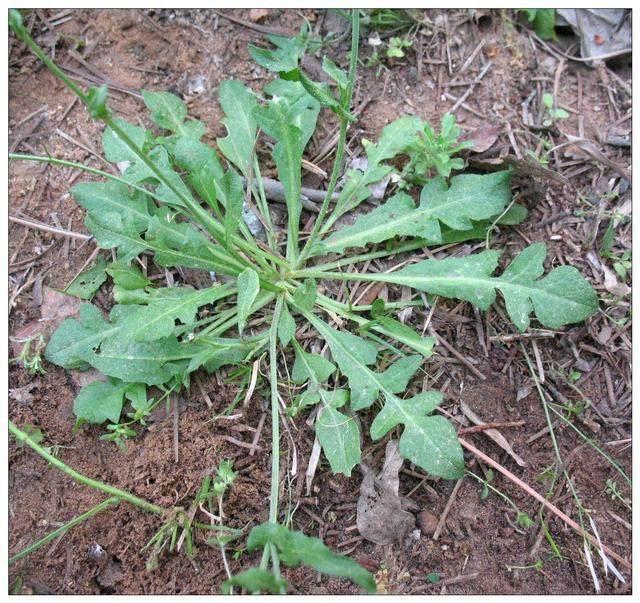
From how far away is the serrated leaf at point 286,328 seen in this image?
245 centimetres

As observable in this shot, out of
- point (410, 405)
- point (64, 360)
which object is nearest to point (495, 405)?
point (410, 405)

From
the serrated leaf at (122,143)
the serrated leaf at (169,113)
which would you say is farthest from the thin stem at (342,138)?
the serrated leaf at (122,143)

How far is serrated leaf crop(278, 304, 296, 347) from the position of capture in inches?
96.6

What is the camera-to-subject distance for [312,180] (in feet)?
9.39

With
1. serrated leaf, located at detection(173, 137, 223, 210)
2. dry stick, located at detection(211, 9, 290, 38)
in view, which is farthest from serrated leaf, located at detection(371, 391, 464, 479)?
dry stick, located at detection(211, 9, 290, 38)

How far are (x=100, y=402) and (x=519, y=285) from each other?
72.5 inches

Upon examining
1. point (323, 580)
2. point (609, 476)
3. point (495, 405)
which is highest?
point (495, 405)

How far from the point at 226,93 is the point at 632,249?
79.5 inches

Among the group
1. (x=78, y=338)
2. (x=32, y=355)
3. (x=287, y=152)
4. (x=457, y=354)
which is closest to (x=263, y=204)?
(x=287, y=152)

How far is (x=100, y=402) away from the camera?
2.43m

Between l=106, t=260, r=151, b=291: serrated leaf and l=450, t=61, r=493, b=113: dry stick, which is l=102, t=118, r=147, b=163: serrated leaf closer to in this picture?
l=106, t=260, r=151, b=291: serrated leaf

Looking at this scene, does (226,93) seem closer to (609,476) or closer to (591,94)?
(591,94)

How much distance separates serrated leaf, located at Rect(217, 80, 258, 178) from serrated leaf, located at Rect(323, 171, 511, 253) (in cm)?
60

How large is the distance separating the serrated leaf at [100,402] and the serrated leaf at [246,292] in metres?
0.70
